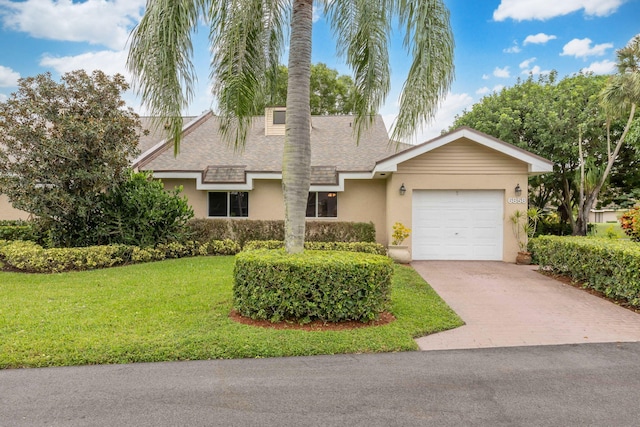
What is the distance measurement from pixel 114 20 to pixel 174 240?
667cm

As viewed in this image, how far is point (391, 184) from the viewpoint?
1202cm

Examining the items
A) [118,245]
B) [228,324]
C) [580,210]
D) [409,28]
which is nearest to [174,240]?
[118,245]

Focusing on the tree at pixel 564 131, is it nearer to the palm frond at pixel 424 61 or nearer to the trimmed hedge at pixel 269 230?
the trimmed hedge at pixel 269 230

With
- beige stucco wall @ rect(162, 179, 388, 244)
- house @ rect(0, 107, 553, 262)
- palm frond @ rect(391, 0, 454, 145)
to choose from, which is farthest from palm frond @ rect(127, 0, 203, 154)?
beige stucco wall @ rect(162, 179, 388, 244)

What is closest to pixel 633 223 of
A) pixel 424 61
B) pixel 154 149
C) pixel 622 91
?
pixel 622 91

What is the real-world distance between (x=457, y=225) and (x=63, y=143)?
12622 mm

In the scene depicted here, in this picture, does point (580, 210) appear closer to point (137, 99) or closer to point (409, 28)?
point (409, 28)

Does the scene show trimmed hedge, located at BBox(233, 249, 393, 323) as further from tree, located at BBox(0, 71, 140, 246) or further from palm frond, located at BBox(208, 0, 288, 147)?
tree, located at BBox(0, 71, 140, 246)

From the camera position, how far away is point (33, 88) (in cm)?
966

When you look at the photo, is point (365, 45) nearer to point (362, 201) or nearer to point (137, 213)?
point (362, 201)

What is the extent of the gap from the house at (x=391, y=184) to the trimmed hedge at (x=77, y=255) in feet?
8.17

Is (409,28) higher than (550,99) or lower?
lower

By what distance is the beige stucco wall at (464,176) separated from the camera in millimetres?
11438

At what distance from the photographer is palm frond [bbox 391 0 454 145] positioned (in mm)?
5320
